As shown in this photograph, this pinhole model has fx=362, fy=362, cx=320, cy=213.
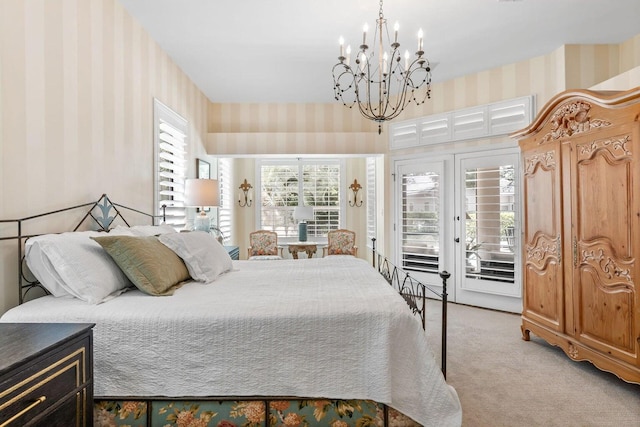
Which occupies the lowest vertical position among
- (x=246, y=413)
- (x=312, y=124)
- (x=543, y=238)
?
(x=246, y=413)

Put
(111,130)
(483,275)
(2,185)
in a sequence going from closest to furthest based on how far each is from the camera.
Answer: (2,185)
(111,130)
(483,275)

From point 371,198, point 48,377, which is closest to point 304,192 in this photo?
point 371,198

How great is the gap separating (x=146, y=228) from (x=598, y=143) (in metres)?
3.32

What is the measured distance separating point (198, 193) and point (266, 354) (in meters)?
2.52

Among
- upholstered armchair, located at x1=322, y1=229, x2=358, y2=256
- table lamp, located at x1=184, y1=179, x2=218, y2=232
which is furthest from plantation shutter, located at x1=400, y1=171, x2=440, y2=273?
table lamp, located at x1=184, y1=179, x2=218, y2=232

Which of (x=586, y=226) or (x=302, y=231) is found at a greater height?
(x=586, y=226)

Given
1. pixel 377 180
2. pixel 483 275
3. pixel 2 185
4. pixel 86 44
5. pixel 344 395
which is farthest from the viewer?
pixel 377 180

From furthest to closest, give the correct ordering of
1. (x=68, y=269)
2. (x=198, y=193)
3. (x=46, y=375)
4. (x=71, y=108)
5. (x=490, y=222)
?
(x=490, y=222) → (x=198, y=193) → (x=71, y=108) → (x=68, y=269) → (x=46, y=375)

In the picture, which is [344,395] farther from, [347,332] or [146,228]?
[146,228]

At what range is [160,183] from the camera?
3.55m

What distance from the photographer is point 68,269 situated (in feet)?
5.89

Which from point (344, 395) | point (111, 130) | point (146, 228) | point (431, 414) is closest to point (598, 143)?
point (431, 414)

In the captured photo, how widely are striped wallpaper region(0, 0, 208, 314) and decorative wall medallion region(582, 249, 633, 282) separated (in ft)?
11.6

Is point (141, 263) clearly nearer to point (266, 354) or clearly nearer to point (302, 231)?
point (266, 354)
